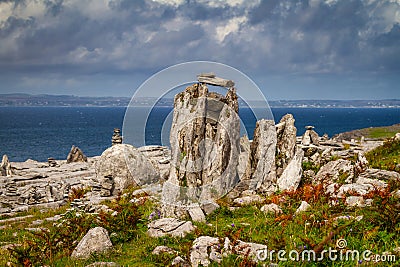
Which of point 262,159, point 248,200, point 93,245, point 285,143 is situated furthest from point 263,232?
point 285,143

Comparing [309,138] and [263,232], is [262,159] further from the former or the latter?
[309,138]

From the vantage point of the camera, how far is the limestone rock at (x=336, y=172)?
18458 mm

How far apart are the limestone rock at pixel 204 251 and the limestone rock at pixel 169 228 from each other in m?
1.78

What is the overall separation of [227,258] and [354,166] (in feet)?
38.5

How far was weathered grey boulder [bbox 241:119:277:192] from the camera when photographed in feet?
67.4

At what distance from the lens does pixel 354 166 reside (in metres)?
19.0

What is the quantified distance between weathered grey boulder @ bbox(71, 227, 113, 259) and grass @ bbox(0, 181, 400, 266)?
252 millimetres

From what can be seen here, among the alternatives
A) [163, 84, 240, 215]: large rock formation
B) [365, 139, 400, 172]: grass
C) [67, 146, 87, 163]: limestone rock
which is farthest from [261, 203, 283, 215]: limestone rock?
[67, 146, 87, 163]: limestone rock

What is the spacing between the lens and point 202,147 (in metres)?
19.6

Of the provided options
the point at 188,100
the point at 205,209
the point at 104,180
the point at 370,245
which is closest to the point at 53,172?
the point at 104,180

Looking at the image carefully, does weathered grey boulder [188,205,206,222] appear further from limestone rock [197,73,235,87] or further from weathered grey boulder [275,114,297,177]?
limestone rock [197,73,235,87]

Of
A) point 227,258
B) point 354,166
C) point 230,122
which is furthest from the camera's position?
point 230,122

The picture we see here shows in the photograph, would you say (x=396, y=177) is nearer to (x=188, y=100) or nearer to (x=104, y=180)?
(x=188, y=100)

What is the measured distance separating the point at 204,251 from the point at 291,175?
→ 9933 millimetres
